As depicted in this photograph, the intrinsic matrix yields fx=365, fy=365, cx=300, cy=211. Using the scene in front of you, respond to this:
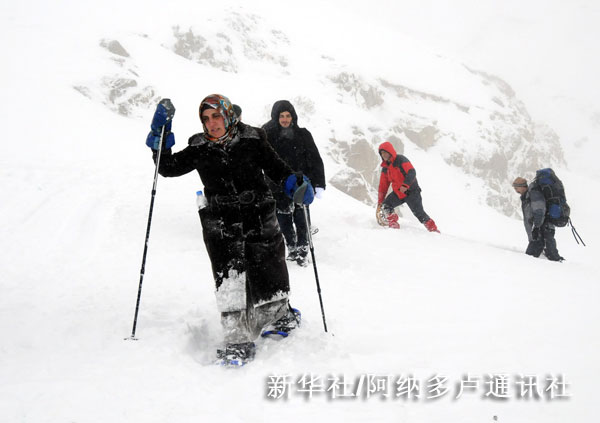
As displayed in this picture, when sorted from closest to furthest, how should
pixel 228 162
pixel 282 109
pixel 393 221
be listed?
pixel 228 162 < pixel 282 109 < pixel 393 221

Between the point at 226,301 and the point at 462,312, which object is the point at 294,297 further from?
the point at 462,312

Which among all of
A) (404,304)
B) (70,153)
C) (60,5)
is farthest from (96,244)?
(60,5)

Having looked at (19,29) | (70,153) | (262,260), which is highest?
(19,29)

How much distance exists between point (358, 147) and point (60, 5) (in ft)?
110

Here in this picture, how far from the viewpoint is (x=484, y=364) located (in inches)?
120

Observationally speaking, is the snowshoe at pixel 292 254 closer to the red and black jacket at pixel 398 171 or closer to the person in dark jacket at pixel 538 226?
the red and black jacket at pixel 398 171

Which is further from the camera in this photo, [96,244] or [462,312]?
[96,244]

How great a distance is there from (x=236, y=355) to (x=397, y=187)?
7249mm

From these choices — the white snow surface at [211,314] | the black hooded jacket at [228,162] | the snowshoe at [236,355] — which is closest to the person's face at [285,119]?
the white snow surface at [211,314]

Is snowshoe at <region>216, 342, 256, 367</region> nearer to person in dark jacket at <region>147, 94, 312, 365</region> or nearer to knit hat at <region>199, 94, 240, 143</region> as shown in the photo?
person in dark jacket at <region>147, 94, 312, 365</region>

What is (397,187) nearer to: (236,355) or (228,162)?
(228,162)

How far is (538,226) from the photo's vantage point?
28.0 feet

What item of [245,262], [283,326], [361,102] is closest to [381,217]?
[283,326]

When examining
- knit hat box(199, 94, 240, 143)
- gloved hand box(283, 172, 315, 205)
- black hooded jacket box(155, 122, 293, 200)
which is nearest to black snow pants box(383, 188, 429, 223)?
gloved hand box(283, 172, 315, 205)
